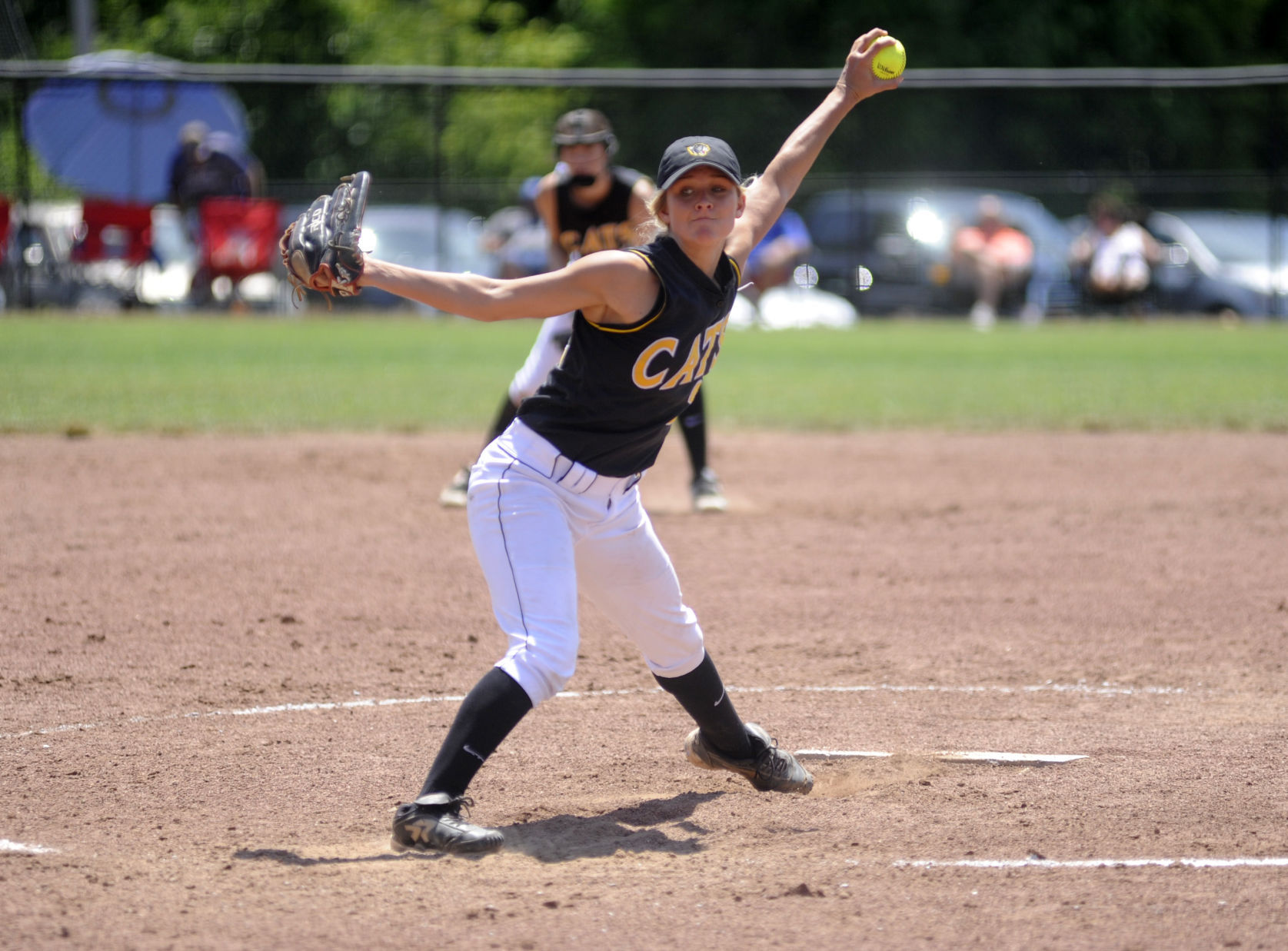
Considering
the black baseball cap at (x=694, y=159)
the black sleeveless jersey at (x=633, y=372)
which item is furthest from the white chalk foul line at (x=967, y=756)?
the black baseball cap at (x=694, y=159)

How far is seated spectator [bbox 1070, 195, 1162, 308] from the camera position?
18781mm

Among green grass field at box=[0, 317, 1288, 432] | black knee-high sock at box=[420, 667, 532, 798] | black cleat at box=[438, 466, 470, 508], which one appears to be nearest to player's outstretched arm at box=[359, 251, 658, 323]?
black knee-high sock at box=[420, 667, 532, 798]

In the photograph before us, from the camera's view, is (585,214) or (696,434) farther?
(696,434)

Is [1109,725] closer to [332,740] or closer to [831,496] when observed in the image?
[332,740]

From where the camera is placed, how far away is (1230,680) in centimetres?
493

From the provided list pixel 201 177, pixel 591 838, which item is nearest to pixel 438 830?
pixel 591 838

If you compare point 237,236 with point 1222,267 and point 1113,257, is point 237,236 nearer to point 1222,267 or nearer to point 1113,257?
point 1113,257

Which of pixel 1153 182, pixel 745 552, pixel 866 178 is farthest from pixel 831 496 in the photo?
pixel 1153 182

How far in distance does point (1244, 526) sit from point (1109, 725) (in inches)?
140

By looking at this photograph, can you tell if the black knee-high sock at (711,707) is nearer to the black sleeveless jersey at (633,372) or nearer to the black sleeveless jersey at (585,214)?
the black sleeveless jersey at (633,372)

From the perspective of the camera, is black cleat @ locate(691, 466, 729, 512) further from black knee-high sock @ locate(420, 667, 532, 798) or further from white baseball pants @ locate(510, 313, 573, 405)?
black knee-high sock @ locate(420, 667, 532, 798)

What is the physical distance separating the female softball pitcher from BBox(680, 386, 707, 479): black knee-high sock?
3714mm

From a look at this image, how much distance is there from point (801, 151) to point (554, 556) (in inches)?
57.5

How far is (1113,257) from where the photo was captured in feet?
62.0
